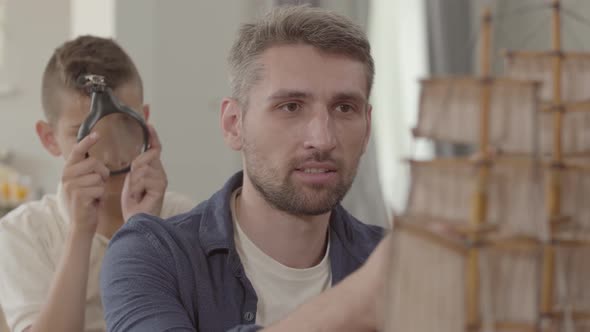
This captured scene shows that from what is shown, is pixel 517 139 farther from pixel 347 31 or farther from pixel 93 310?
pixel 93 310

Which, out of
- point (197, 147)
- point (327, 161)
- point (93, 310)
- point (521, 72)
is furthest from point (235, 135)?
point (197, 147)

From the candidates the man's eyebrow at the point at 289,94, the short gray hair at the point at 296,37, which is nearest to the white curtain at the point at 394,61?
the short gray hair at the point at 296,37

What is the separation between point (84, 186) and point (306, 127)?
0.52 m

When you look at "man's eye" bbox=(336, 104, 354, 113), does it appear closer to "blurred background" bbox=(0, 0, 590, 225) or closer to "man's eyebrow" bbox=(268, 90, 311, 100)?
"man's eyebrow" bbox=(268, 90, 311, 100)

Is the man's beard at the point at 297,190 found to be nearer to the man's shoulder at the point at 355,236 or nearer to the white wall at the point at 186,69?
the man's shoulder at the point at 355,236

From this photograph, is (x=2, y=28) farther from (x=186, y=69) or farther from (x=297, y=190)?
(x=297, y=190)

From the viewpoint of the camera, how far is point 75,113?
67.2 inches

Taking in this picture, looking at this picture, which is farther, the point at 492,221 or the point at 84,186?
the point at 84,186

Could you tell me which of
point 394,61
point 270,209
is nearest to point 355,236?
point 270,209

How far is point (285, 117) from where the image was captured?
128 centimetres

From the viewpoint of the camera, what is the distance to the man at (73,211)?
5.01ft

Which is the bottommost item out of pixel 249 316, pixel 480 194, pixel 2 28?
pixel 249 316

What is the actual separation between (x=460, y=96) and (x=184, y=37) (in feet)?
8.89

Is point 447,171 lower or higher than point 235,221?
higher
